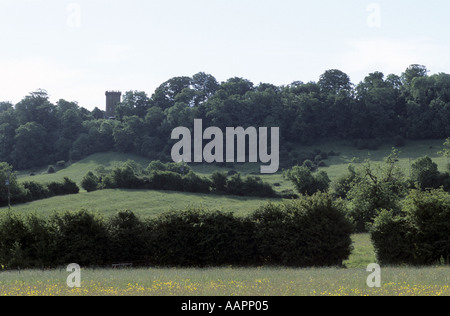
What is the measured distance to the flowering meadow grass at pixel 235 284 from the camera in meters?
14.7

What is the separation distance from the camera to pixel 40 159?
130 metres

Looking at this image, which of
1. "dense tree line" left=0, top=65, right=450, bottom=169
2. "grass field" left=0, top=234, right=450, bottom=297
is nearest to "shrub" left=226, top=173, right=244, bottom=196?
"dense tree line" left=0, top=65, right=450, bottom=169

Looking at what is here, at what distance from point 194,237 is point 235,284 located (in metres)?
9.96

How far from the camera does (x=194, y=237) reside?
26.4 metres

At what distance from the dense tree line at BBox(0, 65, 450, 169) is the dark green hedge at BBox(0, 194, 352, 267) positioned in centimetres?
9034

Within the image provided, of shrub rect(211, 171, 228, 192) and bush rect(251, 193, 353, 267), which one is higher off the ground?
bush rect(251, 193, 353, 267)

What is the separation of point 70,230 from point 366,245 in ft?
69.3

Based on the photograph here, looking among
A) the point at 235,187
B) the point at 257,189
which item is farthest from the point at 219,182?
the point at 257,189

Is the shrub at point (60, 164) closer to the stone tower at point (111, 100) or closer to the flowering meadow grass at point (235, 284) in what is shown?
the stone tower at point (111, 100)

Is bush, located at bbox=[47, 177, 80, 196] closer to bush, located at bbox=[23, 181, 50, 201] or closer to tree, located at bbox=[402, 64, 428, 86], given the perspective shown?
bush, located at bbox=[23, 181, 50, 201]

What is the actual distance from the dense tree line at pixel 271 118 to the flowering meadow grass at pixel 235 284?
3864 inches

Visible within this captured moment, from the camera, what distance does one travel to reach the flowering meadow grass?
48.3 feet

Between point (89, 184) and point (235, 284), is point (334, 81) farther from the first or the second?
point (235, 284)

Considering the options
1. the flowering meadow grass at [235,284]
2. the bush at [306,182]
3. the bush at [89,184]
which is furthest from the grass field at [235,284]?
the bush at [89,184]
